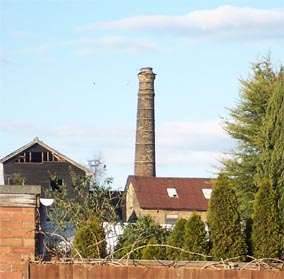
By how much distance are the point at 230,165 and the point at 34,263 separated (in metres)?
16.6

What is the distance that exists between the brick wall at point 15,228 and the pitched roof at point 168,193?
38730mm

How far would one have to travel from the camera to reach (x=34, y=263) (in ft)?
17.3

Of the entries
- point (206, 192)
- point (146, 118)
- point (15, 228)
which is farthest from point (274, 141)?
point (146, 118)

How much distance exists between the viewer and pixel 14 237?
5.17m

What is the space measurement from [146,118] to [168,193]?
4.83 meters

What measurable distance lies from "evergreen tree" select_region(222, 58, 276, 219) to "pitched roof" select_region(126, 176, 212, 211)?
22123 millimetres

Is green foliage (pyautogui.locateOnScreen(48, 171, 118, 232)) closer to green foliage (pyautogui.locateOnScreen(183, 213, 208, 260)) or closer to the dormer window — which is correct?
green foliage (pyautogui.locateOnScreen(183, 213, 208, 260))

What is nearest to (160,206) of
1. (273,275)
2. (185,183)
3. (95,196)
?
(185,183)

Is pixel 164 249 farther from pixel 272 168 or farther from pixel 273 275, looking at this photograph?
pixel 273 275

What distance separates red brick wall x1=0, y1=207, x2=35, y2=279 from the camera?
5164 mm

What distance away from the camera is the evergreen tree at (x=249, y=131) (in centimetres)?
2089

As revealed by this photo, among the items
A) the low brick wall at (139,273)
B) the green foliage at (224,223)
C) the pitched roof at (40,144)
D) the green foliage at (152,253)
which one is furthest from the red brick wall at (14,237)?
the pitched roof at (40,144)

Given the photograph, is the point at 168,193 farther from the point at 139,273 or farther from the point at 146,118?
the point at 139,273

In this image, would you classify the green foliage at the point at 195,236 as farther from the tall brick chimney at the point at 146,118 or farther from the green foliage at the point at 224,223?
the tall brick chimney at the point at 146,118
